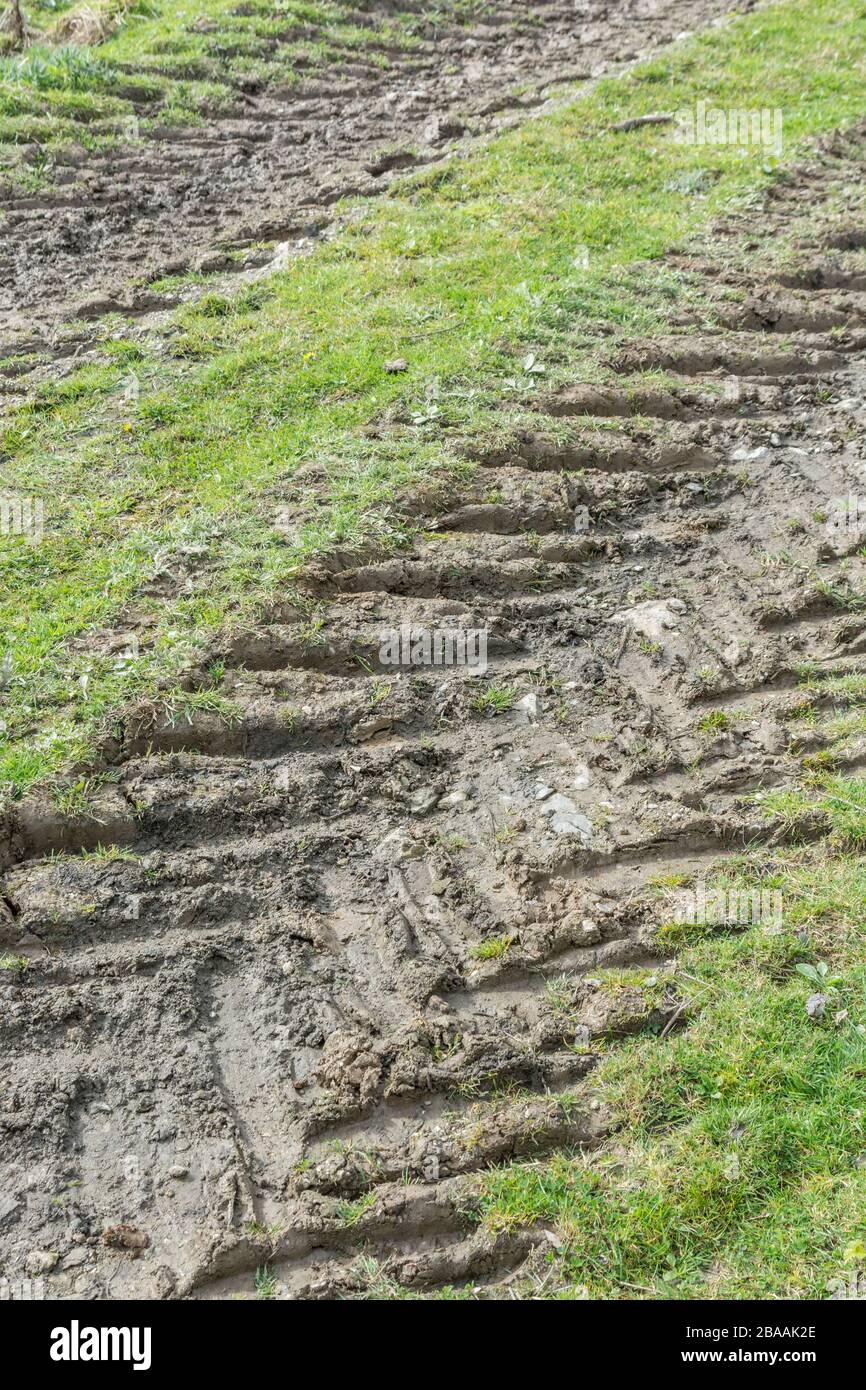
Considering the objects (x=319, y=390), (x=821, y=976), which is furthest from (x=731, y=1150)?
(x=319, y=390)

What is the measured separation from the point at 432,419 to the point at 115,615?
2.29m

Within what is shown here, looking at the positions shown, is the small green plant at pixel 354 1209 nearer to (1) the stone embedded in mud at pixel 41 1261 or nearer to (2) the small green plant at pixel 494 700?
(1) the stone embedded in mud at pixel 41 1261

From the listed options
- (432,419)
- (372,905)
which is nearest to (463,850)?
(372,905)

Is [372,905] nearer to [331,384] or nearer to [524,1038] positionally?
[524,1038]

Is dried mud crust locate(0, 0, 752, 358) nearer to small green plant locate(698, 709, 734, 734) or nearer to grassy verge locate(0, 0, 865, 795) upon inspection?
grassy verge locate(0, 0, 865, 795)

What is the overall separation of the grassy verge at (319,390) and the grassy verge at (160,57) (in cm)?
280

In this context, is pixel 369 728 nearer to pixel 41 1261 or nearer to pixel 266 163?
pixel 41 1261

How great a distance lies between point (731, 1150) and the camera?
3494mm

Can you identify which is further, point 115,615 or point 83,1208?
point 115,615

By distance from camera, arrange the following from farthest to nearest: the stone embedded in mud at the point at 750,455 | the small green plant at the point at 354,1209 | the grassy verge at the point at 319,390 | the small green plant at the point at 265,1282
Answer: the stone embedded in mud at the point at 750,455
the grassy verge at the point at 319,390
the small green plant at the point at 354,1209
the small green plant at the point at 265,1282

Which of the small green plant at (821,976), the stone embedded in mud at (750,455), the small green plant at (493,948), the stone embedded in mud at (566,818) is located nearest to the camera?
the small green plant at (821,976)

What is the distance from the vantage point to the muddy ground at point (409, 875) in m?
3.43

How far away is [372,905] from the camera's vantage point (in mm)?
4227

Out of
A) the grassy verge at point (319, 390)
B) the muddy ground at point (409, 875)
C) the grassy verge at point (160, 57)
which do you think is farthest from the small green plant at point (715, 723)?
the grassy verge at point (160, 57)
